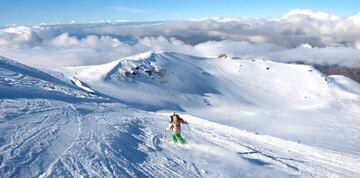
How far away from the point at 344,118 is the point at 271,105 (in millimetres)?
23997

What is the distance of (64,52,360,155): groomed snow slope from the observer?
182 feet

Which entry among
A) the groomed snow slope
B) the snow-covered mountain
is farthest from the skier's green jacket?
the groomed snow slope

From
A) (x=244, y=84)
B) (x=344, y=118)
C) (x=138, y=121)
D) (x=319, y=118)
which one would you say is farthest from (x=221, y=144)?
(x=244, y=84)

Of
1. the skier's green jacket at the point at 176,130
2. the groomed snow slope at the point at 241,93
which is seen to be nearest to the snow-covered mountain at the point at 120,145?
the skier's green jacket at the point at 176,130

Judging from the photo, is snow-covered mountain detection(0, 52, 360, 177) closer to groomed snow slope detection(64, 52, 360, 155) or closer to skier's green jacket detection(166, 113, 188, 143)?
skier's green jacket detection(166, 113, 188, 143)

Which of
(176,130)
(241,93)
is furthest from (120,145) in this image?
(241,93)

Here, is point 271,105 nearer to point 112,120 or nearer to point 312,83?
point 312,83

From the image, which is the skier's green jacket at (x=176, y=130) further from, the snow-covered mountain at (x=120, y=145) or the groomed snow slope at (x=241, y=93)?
the groomed snow slope at (x=241, y=93)

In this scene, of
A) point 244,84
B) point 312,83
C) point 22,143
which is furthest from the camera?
point 312,83

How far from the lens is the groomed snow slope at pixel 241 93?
5547cm

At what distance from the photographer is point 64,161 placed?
541 inches

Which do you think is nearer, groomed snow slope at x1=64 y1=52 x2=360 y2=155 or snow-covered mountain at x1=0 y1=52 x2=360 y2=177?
snow-covered mountain at x1=0 y1=52 x2=360 y2=177

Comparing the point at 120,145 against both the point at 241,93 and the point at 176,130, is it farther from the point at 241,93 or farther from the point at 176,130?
the point at 241,93

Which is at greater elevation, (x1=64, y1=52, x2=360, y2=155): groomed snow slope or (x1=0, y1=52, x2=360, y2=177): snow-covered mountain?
(x1=0, y1=52, x2=360, y2=177): snow-covered mountain
